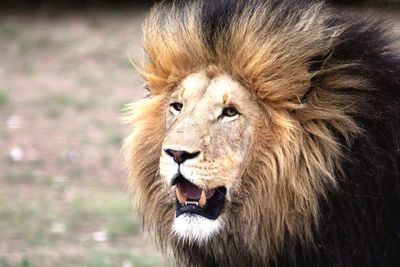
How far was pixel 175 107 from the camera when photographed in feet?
15.1

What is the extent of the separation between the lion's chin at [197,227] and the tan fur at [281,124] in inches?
3.0

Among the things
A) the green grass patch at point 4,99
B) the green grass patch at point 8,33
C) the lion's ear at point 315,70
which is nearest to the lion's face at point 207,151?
the lion's ear at point 315,70

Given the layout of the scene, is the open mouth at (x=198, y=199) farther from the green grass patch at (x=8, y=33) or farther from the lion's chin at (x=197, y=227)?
the green grass patch at (x=8, y=33)

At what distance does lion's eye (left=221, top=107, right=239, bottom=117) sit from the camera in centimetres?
444

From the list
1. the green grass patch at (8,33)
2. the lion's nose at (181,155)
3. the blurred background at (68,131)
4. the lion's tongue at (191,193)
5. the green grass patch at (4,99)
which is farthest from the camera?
the green grass patch at (8,33)

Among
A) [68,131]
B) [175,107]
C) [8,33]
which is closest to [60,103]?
[68,131]

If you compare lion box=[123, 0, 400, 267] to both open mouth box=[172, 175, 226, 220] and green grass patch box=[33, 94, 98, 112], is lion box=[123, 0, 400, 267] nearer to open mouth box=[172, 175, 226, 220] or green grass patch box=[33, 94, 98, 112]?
open mouth box=[172, 175, 226, 220]

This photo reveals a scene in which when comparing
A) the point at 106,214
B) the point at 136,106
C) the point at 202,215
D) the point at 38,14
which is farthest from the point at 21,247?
the point at 38,14

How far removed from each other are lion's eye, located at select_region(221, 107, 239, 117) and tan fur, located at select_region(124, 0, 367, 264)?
0.10 metres

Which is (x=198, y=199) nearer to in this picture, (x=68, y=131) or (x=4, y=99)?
(x=68, y=131)

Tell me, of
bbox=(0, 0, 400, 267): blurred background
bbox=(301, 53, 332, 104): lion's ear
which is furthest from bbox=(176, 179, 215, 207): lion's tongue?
bbox=(0, 0, 400, 267): blurred background

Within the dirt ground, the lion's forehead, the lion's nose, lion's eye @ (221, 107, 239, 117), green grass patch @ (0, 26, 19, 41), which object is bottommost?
the dirt ground

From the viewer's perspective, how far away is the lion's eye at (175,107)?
4577 mm

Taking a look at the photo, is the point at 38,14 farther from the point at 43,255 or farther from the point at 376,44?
the point at 376,44
